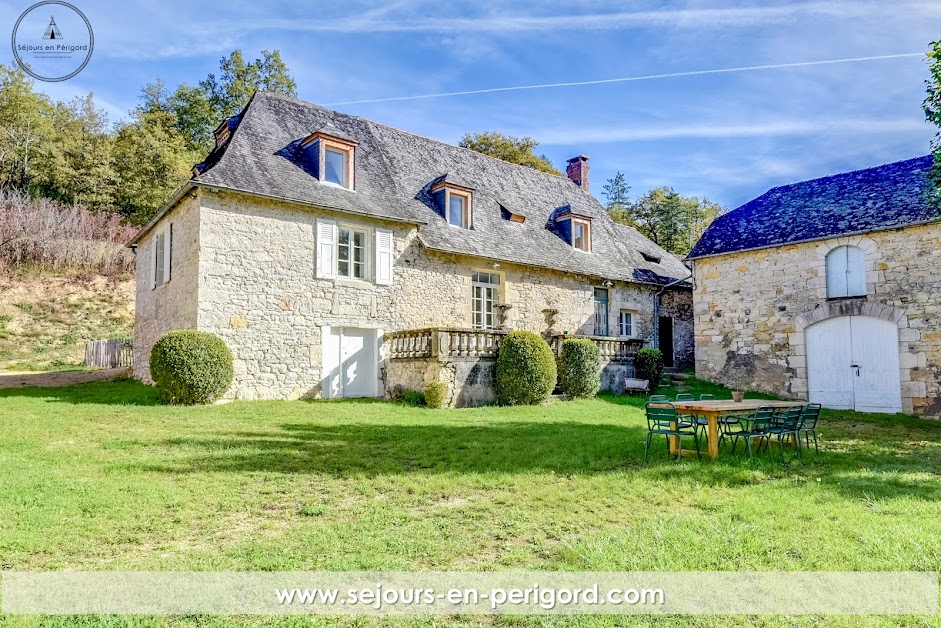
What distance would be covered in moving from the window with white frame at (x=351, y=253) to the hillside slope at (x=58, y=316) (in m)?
13.5

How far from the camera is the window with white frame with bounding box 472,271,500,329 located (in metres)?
16.5

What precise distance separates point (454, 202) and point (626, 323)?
738 centimetres

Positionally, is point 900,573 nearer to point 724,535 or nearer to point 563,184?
point 724,535

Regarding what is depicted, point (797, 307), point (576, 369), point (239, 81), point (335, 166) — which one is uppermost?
point (239, 81)

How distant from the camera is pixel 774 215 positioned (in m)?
16.8

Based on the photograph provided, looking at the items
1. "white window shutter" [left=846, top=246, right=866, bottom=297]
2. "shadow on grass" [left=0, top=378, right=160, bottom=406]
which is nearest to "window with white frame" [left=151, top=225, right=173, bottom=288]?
"shadow on grass" [left=0, top=378, right=160, bottom=406]

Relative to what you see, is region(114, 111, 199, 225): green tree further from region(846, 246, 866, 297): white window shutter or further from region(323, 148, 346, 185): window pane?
region(846, 246, 866, 297): white window shutter

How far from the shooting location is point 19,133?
29.2 metres

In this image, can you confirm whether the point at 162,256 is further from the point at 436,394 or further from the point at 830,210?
the point at 830,210

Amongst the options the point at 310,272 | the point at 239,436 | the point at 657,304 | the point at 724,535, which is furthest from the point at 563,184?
the point at 724,535

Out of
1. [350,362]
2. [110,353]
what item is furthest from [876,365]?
[110,353]

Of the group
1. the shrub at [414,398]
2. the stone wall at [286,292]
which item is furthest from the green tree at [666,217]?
the shrub at [414,398]

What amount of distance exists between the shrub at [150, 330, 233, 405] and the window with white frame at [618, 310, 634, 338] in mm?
12609

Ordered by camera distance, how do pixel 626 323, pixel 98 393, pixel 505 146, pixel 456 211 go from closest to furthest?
pixel 98 393, pixel 456 211, pixel 626 323, pixel 505 146
